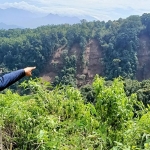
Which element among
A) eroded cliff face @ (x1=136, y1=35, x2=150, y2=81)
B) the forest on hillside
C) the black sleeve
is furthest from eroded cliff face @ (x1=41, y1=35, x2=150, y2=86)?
the black sleeve

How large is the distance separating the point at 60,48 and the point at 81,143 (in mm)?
37399

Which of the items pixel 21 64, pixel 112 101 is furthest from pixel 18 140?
pixel 21 64

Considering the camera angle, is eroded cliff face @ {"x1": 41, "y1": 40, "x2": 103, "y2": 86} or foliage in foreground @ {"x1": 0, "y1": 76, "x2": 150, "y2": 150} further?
eroded cliff face @ {"x1": 41, "y1": 40, "x2": 103, "y2": 86}

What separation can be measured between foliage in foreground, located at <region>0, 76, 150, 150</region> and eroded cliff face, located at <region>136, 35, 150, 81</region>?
32.5 m

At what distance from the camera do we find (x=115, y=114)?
3.15m

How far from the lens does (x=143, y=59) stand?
3706cm

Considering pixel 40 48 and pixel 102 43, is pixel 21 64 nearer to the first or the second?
pixel 40 48

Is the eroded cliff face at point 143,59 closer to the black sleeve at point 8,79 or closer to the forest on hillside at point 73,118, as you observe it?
the forest on hillside at point 73,118

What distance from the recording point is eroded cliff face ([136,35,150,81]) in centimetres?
3538

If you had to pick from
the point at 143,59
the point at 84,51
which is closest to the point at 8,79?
the point at 143,59

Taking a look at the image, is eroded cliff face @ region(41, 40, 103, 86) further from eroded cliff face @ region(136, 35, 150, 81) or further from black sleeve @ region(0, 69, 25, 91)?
black sleeve @ region(0, 69, 25, 91)

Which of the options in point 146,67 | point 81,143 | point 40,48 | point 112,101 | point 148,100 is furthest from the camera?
point 40,48

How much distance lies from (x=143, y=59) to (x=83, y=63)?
8062 millimetres

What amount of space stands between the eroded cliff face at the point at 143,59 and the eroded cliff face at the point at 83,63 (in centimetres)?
498
